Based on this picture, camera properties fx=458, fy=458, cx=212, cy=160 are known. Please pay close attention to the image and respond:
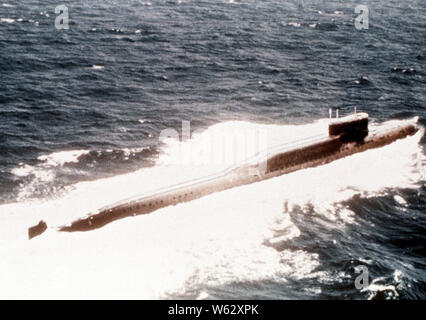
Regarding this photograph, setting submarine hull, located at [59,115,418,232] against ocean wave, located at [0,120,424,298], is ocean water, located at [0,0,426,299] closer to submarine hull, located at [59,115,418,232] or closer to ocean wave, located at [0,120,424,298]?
ocean wave, located at [0,120,424,298]

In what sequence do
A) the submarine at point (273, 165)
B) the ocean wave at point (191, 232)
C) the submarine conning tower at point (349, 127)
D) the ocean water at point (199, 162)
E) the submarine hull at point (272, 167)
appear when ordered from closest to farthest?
the ocean wave at point (191, 232)
the ocean water at point (199, 162)
the submarine at point (273, 165)
the submarine hull at point (272, 167)
the submarine conning tower at point (349, 127)

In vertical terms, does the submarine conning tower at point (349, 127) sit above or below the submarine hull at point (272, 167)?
above

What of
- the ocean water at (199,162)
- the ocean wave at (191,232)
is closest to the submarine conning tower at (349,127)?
the ocean water at (199,162)

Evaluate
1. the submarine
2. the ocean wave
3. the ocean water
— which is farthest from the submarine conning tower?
the ocean wave

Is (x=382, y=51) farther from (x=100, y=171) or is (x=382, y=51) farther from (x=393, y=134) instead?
(x=100, y=171)

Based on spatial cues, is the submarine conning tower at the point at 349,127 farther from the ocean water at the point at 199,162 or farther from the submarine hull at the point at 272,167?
the ocean water at the point at 199,162

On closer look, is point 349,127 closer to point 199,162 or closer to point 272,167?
point 272,167
